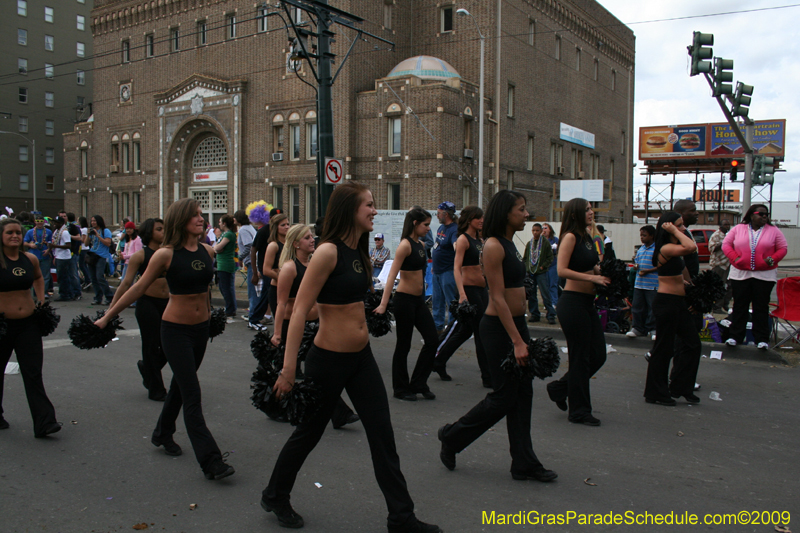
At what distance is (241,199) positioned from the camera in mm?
32812

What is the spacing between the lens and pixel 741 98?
14.9 metres

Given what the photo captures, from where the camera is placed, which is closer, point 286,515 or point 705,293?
point 286,515

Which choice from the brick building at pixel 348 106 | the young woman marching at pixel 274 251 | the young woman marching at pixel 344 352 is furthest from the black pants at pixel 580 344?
the brick building at pixel 348 106

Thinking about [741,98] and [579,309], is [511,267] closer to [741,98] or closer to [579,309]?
[579,309]

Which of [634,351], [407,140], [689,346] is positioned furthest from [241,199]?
[689,346]

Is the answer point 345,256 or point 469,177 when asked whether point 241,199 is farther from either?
point 345,256

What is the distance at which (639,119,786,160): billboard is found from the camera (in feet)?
149

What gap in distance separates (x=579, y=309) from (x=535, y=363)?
60.3 inches

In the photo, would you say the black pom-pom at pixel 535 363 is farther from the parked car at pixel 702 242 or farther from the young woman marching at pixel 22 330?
the parked car at pixel 702 242

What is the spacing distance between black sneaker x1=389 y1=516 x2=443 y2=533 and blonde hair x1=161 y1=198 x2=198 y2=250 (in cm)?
266

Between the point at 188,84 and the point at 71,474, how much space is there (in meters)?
33.1

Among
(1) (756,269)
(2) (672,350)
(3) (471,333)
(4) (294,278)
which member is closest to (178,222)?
(4) (294,278)

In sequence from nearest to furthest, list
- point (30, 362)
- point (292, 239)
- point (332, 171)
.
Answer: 1. point (30, 362)
2. point (292, 239)
3. point (332, 171)

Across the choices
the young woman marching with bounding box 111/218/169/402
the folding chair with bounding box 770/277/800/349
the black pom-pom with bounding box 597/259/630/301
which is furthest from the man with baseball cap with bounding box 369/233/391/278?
the black pom-pom with bounding box 597/259/630/301
